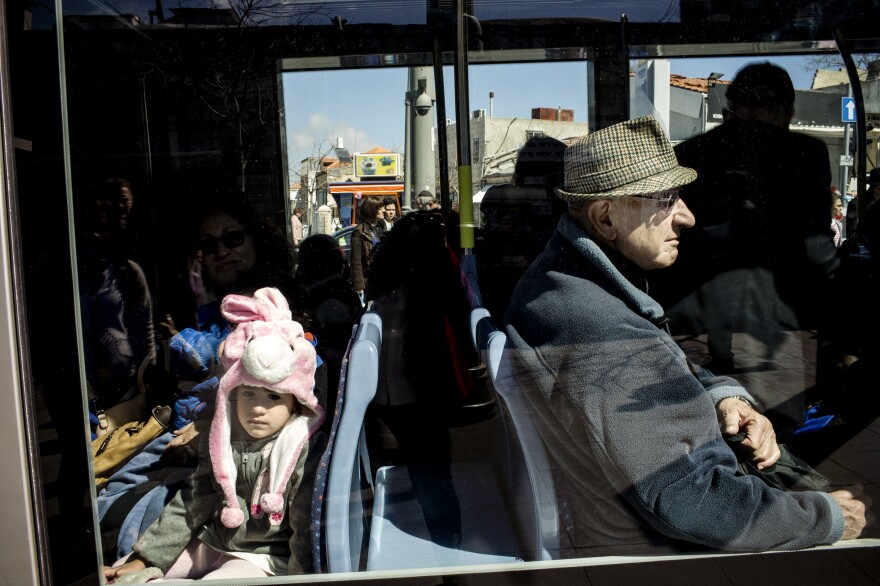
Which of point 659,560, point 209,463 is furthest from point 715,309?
point 209,463

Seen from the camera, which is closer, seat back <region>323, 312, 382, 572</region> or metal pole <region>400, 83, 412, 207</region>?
seat back <region>323, 312, 382, 572</region>

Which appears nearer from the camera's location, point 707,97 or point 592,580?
point 592,580

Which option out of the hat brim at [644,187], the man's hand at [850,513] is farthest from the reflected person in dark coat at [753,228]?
the man's hand at [850,513]

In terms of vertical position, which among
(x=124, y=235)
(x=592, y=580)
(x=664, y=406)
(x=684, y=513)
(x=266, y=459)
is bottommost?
(x=592, y=580)

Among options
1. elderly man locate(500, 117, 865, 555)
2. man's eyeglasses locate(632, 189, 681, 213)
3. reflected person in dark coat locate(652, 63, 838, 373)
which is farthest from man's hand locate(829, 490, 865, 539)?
man's eyeglasses locate(632, 189, 681, 213)

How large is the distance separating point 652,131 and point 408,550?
1.21 m

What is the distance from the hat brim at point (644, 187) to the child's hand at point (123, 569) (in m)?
1.35

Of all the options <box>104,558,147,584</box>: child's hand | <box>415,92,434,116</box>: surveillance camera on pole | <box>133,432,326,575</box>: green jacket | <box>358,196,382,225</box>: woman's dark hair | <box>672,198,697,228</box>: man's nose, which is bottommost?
<box>104,558,147,584</box>: child's hand

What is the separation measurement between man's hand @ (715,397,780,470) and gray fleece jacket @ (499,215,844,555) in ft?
0.36

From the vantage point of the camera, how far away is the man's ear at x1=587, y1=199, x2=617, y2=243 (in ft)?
5.86

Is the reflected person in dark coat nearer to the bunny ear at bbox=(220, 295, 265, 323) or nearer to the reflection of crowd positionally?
the reflection of crowd

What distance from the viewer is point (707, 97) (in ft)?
6.41

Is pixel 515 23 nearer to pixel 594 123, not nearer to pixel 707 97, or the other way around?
pixel 594 123

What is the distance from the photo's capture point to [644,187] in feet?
5.78
